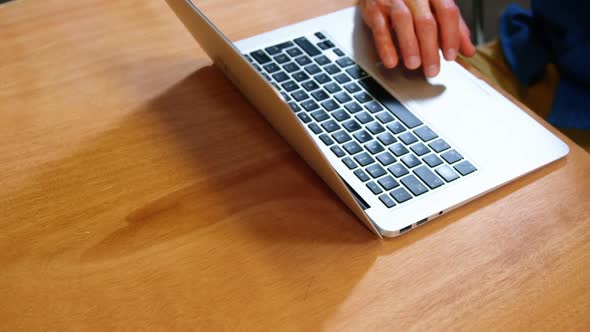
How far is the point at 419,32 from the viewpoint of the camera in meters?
0.72

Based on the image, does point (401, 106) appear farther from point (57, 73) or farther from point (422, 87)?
point (57, 73)

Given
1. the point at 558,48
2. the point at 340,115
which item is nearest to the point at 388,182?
the point at 340,115

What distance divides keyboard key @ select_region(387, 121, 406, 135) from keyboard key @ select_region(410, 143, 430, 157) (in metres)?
0.03

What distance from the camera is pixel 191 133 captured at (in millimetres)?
671

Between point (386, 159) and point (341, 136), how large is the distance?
6cm

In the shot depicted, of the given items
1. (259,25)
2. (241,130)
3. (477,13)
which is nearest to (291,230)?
(241,130)

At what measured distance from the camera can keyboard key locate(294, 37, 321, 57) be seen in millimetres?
753

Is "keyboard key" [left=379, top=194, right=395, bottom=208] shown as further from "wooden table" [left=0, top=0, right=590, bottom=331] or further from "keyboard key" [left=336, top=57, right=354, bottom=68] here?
"keyboard key" [left=336, top=57, right=354, bottom=68]

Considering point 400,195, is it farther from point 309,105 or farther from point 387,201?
point 309,105

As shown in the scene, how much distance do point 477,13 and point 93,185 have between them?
40.7 inches

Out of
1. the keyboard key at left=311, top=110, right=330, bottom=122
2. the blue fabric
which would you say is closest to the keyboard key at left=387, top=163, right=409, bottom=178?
the keyboard key at left=311, top=110, right=330, bottom=122

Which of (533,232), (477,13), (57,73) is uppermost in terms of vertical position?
(57,73)

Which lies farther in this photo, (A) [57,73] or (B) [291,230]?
(A) [57,73]

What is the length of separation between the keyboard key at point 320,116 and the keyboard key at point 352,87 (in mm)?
54
